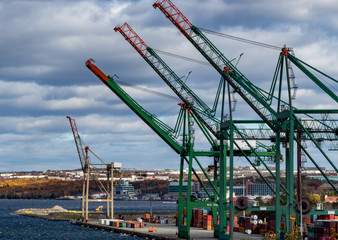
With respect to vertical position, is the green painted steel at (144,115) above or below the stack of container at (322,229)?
above

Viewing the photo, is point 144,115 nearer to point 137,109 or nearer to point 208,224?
point 137,109

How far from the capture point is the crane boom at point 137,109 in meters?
76.8

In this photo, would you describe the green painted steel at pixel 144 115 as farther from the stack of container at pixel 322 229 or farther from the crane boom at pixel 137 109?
the stack of container at pixel 322 229

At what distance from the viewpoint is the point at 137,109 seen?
77312mm

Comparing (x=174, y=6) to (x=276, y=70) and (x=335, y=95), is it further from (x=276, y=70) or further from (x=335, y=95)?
(x=335, y=95)

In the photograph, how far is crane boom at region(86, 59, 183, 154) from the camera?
7675 cm

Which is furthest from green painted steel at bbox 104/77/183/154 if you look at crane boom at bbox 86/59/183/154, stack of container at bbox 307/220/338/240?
stack of container at bbox 307/220/338/240

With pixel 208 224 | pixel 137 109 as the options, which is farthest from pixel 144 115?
pixel 208 224

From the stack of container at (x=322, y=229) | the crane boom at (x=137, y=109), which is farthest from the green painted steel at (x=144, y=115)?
the stack of container at (x=322, y=229)

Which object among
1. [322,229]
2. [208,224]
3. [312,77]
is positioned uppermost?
[312,77]

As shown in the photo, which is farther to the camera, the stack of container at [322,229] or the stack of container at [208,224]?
the stack of container at [208,224]

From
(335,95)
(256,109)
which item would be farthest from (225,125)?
(335,95)

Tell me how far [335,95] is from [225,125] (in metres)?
14.7

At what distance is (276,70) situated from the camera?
64.6m
